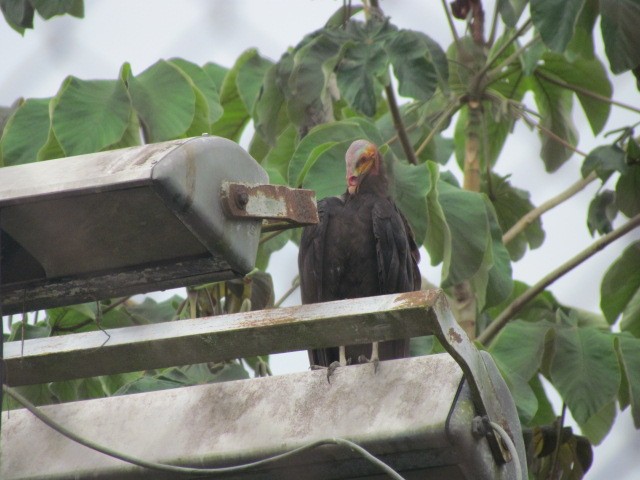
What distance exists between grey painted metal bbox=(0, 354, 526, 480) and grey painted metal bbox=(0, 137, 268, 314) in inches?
11.8

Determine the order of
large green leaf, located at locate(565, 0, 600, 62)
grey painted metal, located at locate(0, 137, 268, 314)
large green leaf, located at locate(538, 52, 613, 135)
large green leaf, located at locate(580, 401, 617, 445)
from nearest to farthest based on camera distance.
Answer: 1. grey painted metal, located at locate(0, 137, 268, 314)
2. large green leaf, located at locate(565, 0, 600, 62)
3. large green leaf, located at locate(580, 401, 617, 445)
4. large green leaf, located at locate(538, 52, 613, 135)

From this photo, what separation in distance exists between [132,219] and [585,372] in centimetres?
259

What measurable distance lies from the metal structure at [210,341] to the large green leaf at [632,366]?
198 centimetres

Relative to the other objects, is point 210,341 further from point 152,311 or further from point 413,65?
point 152,311

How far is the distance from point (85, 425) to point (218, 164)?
2.21ft

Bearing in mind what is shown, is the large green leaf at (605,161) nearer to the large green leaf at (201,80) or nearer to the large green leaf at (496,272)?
the large green leaf at (496,272)

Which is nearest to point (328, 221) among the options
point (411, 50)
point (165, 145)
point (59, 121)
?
point (411, 50)

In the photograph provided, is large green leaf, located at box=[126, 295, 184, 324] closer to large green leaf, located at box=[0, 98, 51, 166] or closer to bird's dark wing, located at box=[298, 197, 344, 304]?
bird's dark wing, located at box=[298, 197, 344, 304]

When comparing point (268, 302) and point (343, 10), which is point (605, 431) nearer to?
point (268, 302)

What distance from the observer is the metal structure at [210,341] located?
5.67ft

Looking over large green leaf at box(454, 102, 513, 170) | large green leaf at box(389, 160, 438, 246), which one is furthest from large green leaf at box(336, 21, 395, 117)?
large green leaf at box(454, 102, 513, 170)

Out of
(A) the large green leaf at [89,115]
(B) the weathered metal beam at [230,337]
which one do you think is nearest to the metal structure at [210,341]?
(B) the weathered metal beam at [230,337]

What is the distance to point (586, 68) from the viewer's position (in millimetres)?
5090

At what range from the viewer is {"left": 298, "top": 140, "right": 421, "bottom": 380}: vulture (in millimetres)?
3934
